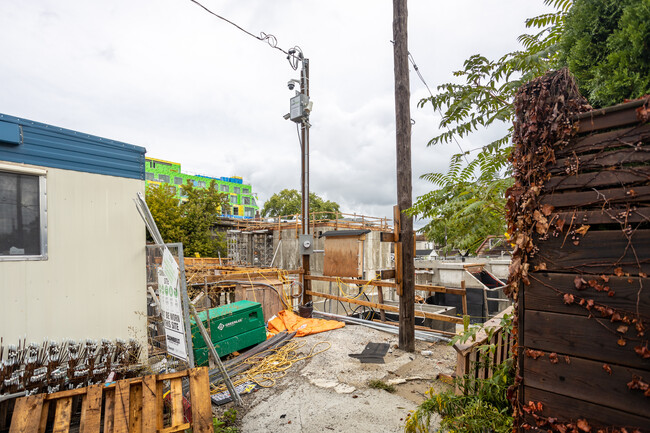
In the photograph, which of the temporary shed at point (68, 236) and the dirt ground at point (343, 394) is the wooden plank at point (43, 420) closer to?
the temporary shed at point (68, 236)

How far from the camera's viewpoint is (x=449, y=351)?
5875 mm

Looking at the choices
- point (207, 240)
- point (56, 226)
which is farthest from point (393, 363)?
point (207, 240)

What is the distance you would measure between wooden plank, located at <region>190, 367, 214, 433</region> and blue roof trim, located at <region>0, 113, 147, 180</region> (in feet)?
11.1

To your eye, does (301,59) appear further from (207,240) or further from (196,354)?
(207,240)

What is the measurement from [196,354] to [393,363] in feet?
10.4

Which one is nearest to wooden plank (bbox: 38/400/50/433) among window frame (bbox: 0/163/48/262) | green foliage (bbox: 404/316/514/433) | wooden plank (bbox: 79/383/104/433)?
wooden plank (bbox: 79/383/104/433)

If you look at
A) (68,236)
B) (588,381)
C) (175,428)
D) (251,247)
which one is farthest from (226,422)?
(251,247)

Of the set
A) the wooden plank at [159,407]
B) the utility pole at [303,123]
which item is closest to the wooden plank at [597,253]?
the wooden plank at [159,407]

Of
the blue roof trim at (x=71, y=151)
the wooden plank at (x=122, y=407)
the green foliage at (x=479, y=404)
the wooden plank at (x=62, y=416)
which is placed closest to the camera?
the green foliage at (x=479, y=404)

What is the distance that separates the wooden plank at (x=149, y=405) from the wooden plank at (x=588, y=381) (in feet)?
9.91

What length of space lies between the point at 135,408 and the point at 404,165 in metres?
5.03

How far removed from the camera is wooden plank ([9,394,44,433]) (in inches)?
106

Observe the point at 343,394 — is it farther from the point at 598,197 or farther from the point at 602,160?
the point at 602,160

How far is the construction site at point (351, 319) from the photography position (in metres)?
1.81
